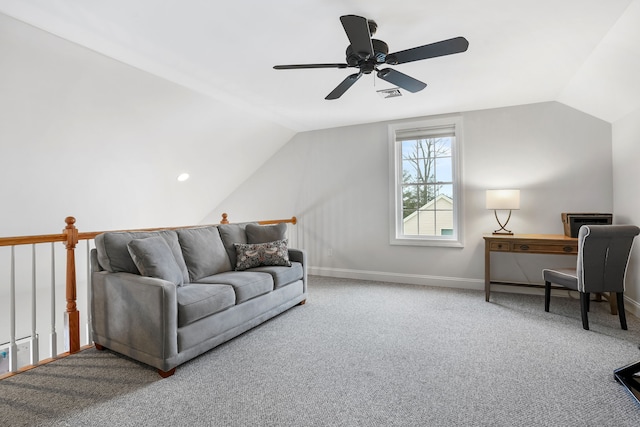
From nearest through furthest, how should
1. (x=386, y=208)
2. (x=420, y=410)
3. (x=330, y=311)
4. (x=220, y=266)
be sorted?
1. (x=420, y=410)
2. (x=220, y=266)
3. (x=330, y=311)
4. (x=386, y=208)

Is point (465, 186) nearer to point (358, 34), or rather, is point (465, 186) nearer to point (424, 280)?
point (424, 280)

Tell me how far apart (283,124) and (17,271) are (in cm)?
376

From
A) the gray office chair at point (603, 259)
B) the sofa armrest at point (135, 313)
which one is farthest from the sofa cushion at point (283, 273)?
the gray office chair at point (603, 259)

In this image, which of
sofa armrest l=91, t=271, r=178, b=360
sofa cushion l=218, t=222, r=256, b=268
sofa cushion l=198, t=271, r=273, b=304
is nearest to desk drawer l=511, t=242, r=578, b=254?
sofa cushion l=198, t=271, r=273, b=304

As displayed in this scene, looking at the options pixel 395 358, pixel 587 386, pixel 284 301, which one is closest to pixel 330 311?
pixel 284 301

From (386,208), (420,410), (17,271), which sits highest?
(386,208)

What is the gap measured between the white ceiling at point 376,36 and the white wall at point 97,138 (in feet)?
0.81

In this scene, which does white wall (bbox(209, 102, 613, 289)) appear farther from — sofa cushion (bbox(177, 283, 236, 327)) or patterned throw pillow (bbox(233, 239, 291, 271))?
sofa cushion (bbox(177, 283, 236, 327))

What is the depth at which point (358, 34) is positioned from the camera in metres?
1.99

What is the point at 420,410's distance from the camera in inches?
74.0

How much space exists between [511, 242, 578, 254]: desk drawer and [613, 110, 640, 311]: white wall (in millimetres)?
586

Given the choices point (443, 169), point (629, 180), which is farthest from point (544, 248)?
point (443, 169)

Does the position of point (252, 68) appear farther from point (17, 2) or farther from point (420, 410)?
point (420, 410)

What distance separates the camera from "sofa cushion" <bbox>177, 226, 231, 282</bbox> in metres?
3.12
